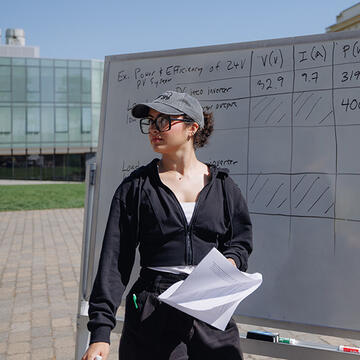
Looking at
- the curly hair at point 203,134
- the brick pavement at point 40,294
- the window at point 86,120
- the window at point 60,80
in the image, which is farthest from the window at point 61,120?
the curly hair at point 203,134

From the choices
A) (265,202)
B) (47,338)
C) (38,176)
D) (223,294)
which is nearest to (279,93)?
(265,202)

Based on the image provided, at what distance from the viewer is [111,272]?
1886mm

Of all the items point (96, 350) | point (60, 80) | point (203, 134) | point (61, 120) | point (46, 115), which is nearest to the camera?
point (96, 350)

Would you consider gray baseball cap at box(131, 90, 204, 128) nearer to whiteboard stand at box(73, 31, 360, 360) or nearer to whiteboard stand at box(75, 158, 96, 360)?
whiteboard stand at box(73, 31, 360, 360)

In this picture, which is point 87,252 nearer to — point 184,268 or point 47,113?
point 184,268

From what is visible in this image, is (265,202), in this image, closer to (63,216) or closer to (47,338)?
(47,338)

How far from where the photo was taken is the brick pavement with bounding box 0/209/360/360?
415 centimetres

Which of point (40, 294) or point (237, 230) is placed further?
point (40, 294)

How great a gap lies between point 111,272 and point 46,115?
38.1 m

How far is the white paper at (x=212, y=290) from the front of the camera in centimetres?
178

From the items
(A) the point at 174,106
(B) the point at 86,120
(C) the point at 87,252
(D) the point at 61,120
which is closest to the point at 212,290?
(A) the point at 174,106

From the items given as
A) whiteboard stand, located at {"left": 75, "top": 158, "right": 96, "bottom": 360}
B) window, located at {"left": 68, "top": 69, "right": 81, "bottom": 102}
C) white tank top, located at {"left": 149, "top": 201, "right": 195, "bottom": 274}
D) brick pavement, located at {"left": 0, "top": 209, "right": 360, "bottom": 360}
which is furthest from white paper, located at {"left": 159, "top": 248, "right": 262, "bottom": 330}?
window, located at {"left": 68, "top": 69, "right": 81, "bottom": 102}

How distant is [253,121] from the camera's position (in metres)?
2.63

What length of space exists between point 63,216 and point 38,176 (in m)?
27.1
